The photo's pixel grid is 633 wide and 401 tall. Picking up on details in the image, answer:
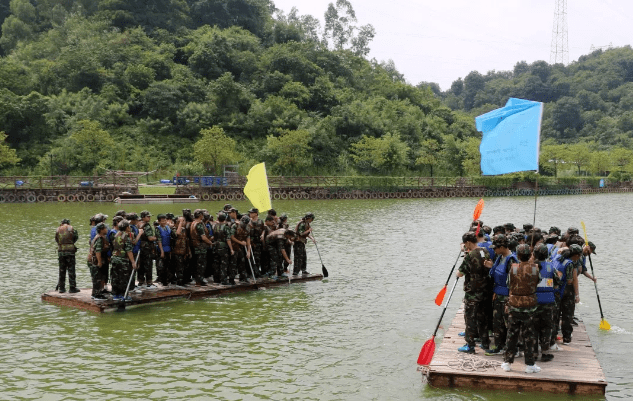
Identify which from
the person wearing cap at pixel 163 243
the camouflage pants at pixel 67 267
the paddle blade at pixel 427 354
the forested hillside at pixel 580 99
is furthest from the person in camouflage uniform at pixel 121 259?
the forested hillside at pixel 580 99

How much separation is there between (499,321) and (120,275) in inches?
367

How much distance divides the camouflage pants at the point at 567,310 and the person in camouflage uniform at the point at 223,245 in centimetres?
897

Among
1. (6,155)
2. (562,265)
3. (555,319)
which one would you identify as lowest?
(555,319)

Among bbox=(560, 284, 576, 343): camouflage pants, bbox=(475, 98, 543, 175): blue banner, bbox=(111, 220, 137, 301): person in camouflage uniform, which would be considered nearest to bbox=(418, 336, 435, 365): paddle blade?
A: bbox=(560, 284, 576, 343): camouflage pants

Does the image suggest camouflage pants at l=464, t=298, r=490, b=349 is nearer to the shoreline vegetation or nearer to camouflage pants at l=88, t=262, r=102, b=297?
camouflage pants at l=88, t=262, r=102, b=297

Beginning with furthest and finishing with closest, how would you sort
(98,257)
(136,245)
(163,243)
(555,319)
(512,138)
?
1. (163,243)
2. (136,245)
3. (98,257)
4. (512,138)
5. (555,319)

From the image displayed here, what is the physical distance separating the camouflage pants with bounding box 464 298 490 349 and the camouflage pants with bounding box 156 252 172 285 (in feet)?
29.4

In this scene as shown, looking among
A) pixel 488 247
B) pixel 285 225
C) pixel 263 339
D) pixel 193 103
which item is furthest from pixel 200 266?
pixel 193 103

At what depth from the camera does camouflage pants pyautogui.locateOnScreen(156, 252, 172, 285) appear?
16.4 metres

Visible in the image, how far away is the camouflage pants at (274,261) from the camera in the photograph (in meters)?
18.1

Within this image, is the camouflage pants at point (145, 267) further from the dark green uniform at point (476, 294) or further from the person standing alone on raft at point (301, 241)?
the dark green uniform at point (476, 294)

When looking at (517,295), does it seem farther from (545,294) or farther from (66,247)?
(66,247)

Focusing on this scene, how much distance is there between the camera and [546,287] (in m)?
9.80

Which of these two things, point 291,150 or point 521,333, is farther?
point 291,150
